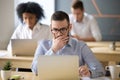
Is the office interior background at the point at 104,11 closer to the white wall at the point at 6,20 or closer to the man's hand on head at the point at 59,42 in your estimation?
the white wall at the point at 6,20

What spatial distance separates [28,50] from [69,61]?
143cm

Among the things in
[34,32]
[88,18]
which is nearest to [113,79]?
[34,32]

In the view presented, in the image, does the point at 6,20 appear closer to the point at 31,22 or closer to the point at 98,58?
the point at 31,22

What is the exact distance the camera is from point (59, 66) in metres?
1.64

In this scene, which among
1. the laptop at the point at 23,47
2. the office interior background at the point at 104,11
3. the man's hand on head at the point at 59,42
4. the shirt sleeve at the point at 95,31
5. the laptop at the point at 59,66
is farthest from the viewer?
the office interior background at the point at 104,11

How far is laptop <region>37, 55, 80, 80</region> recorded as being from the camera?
1629 millimetres

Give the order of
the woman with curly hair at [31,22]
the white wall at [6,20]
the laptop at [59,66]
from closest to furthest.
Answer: the laptop at [59,66] < the woman with curly hair at [31,22] < the white wall at [6,20]

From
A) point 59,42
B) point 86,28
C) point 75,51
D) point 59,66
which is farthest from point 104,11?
point 59,66

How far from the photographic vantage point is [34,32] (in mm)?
3512

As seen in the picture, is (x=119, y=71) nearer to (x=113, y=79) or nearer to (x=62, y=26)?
(x=113, y=79)

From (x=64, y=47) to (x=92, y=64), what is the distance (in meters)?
0.27

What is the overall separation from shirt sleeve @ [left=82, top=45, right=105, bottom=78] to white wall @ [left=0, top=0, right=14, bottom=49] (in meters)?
2.94

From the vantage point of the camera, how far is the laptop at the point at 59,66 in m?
1.63

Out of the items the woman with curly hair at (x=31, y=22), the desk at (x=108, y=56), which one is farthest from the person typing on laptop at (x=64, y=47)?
the desk at (x=108, y=56)
